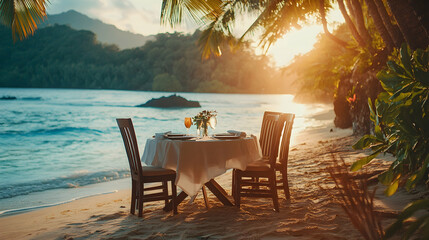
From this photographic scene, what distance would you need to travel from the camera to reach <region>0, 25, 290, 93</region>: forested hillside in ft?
191

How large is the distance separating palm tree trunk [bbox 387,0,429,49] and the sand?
5.38ft

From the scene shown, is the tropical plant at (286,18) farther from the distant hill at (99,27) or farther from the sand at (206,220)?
the distant hill at (99,27)

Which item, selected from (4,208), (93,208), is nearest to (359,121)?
(93,208)

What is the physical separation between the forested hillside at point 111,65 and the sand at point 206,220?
58111mm

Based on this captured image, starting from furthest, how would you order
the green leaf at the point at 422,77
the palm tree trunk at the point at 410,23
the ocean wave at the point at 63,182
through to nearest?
the ocean wave at the point at 63,182 < the palm tree trunk at the point at 410,23 < the green leaf at the point at 422,77

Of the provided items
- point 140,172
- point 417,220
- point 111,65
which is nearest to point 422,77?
point 417,220

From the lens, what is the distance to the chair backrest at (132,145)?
3473 millimetres

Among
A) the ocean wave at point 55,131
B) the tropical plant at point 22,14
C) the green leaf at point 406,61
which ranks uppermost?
the tropical plant at point 22,14

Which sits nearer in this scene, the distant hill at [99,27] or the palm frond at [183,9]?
the palm frond at [183,9]

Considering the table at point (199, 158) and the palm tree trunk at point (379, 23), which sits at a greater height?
the palm tree trunk at point (379, 23)

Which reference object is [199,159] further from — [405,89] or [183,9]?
Result: [183,9]

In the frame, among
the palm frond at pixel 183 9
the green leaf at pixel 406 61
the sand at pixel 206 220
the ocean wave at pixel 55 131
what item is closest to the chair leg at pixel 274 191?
the sand at pixel 206 220

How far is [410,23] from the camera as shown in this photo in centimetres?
395

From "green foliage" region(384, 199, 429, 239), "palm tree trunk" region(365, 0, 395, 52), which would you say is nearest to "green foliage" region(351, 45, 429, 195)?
"green foliage" region(384, 199, 429, 239)
